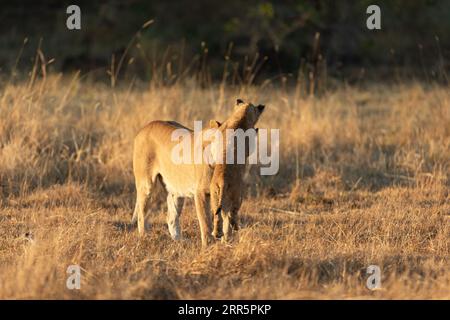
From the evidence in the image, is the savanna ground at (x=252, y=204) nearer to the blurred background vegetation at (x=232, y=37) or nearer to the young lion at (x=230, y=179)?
the young lion at (x=230, y=179)

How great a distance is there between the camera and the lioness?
6.24 metres

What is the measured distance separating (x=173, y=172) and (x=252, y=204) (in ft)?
6.79

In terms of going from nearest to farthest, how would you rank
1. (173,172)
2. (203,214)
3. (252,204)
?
1. (203,214)
2. (173,172)
3. (252,204)

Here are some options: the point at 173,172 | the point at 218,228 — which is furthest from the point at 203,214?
the point at 173,172

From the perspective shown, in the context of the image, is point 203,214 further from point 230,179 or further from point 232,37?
point 232,37

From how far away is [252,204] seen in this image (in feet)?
28.8

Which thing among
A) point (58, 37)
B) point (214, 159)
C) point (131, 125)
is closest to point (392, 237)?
point (214, 159)

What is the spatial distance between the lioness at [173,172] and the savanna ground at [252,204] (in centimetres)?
24

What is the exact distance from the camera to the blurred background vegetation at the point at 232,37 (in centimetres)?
1695

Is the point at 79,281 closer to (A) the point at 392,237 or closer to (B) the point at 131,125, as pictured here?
(A) the point at 392,237

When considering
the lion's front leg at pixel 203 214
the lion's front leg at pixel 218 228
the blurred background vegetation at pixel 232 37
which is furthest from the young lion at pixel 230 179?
the blurred background vegetation at pixel 232 37

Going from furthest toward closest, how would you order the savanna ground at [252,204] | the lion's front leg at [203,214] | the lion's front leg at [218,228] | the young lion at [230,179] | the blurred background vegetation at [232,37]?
the blurred background vegetation at [232,37], the lion's front leg at [203,214], the lion's front leg at [218,228], the young lion at [230,179], the savanna ground at [252,204]

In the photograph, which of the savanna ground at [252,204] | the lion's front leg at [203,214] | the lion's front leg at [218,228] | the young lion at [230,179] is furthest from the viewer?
the lion's front leg at [203,214]

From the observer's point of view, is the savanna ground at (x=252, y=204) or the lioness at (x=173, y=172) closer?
the savanna ground at (x=252, y=204)
